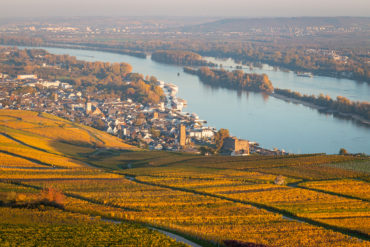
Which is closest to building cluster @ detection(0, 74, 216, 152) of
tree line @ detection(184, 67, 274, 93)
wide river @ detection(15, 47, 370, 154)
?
wide river @ detection(15, 47, 370, 154)

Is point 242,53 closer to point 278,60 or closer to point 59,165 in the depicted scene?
point 278,60

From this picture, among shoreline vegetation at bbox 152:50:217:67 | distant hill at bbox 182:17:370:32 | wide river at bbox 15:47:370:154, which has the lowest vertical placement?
wide river at bbox 15:47:370:154

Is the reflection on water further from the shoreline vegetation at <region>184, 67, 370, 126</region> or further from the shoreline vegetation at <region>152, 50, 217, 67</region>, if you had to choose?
the shoreline vegetation at <region>152, 50, 217, 67</region>

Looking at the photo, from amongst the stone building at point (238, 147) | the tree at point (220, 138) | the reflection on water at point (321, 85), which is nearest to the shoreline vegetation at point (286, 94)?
the reflection on water at point (321, 85)

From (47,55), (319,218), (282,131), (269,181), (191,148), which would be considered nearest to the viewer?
(319,218)

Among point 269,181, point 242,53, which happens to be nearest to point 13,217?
point 269,181

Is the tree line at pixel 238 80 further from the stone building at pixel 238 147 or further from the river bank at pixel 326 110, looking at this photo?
the stone building at pixel 238 147
